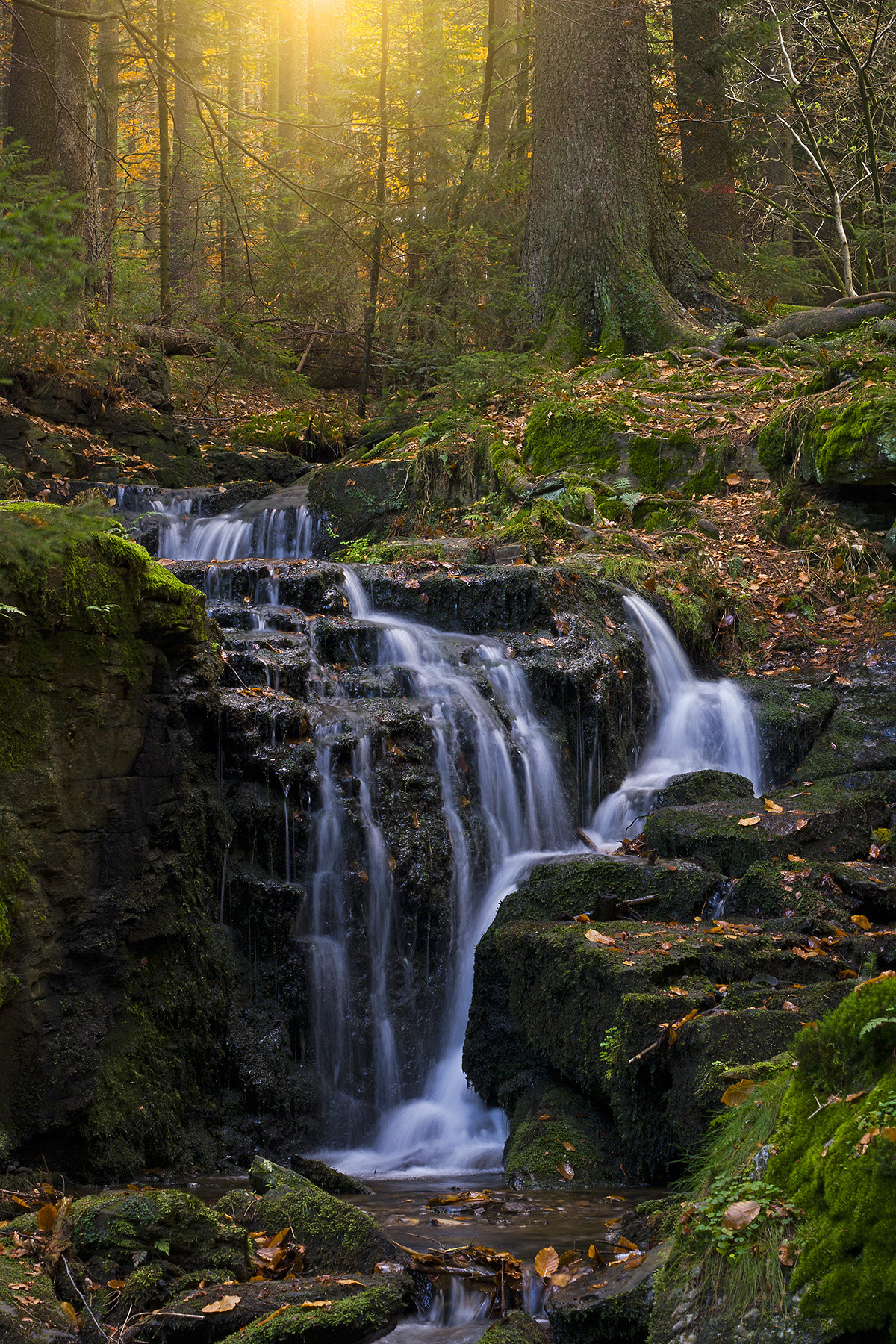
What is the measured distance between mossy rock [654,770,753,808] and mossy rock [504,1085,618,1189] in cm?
271

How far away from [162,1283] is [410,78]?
655 inches

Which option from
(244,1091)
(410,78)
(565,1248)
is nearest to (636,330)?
(410,78)

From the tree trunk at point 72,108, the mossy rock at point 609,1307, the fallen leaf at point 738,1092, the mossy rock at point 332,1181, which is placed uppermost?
the tree trunk at point 72,108

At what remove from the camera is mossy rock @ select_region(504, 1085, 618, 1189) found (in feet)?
14.3

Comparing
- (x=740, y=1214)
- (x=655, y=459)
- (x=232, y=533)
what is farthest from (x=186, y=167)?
(x=740, y=1214)

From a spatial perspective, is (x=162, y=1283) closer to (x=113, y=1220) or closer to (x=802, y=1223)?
(x=113, y=1220)

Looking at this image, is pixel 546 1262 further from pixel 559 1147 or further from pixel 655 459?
pixel 655 459

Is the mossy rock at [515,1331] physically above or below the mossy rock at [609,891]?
below

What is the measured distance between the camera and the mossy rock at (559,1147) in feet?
14.3

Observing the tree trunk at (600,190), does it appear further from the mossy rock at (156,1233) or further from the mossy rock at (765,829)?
the mossy rock at (156,1233)

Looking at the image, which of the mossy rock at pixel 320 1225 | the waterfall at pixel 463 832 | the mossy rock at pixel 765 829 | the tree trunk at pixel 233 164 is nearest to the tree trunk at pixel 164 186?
the tree trunk at pixel 233 164

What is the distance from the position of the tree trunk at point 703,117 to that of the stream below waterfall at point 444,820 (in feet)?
36.3

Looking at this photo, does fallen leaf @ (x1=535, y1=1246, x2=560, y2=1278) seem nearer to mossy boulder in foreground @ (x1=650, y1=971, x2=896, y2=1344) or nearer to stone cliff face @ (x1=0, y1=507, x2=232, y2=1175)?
mossy boulder in foreground @ (x1=650, y1=971, x2=896, y2=1344)

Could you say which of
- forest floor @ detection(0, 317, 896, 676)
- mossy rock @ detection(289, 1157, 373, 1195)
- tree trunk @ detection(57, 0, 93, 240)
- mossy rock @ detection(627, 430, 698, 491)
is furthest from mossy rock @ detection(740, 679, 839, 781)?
tree trunk @ detection(57, 0, 93, 240)
